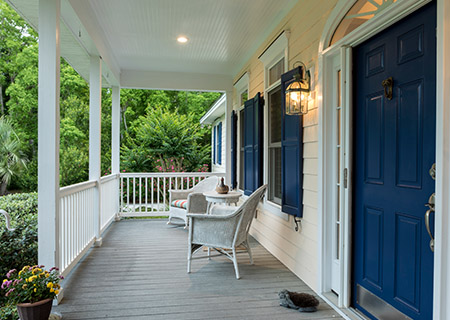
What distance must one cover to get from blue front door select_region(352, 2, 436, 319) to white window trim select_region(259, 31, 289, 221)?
4.66 ft

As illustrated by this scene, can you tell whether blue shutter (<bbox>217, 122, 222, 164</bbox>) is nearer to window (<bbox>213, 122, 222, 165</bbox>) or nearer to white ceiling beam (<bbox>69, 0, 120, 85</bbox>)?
window (<bbox>213, 122, 222, 165</bbox>)

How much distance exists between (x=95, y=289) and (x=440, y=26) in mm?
3362

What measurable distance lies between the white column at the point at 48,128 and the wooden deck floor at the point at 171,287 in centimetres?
57

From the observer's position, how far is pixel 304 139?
133 inches

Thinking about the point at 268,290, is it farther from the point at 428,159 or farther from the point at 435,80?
the point at 435,80

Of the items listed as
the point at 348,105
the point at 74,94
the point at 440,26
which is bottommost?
the point at 348,105

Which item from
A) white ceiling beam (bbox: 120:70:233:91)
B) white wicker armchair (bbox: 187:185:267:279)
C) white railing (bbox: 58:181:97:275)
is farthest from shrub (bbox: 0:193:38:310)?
white ceiling beam (bbox: 120:70:233:91)

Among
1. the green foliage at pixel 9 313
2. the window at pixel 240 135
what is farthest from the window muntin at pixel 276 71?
the green foliage at pixel 9 313

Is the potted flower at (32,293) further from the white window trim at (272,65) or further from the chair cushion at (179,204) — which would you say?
the chair cushion at (179,204)

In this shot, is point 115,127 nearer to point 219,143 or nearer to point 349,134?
point 219,143

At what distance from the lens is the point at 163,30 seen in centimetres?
464

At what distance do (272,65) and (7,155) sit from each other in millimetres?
8014

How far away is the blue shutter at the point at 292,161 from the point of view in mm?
3396

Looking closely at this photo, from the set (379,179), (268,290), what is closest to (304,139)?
(379,179)
